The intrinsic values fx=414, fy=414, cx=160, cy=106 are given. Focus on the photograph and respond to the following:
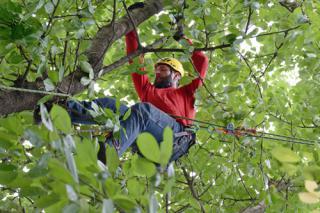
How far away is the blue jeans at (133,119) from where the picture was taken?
2.29 meters

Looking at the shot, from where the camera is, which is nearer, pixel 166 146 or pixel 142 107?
pixel 166 146

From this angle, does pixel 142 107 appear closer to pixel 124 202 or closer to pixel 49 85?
pixel 49 85

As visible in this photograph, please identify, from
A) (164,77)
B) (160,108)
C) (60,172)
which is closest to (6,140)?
(60,172)

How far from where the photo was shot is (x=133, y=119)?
8.65 ft

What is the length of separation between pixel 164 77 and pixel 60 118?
9.77 feet

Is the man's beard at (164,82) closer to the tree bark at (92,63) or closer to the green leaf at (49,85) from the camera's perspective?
the tree bark at (92,63)

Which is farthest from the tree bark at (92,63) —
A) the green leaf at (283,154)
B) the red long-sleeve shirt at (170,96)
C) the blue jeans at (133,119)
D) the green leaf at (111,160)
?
the green leaf at (283,154)

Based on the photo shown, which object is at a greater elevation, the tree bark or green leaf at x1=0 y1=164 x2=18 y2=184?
the tree bark

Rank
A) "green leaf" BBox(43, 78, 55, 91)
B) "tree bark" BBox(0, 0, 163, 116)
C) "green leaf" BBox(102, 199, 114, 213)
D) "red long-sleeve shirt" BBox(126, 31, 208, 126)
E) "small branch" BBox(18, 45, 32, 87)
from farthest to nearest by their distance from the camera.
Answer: "red long-sleeve shirt" BBox(126, 31, 208, 126), "tree bark" BBox(0, 0, 163, 116), "small branch" BBox(18, 45, 32, 87), "green leaf" BBox(43, 78, 55, 91), "green leaf" BBox(102, 199, 114, 213)

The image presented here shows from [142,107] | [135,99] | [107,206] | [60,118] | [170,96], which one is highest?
[135,99]

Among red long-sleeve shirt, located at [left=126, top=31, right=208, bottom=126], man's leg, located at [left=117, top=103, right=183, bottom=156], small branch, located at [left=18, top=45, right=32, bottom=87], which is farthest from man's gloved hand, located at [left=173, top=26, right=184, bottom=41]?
red long-sleeve shirt, located at [left=126, top=31, right=208, bottom=126]

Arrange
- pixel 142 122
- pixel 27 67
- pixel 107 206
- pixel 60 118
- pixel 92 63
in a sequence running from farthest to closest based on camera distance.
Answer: pixel 142 122 → pixel 92 63 → pixel 27 67 → pixel 60 118 → pixel 107 206

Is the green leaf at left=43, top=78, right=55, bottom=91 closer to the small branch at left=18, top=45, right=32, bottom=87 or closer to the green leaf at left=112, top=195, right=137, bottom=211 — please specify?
the small branch at left=18, top=45, right=32, bottom=87

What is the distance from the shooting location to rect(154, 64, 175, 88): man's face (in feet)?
12.8
